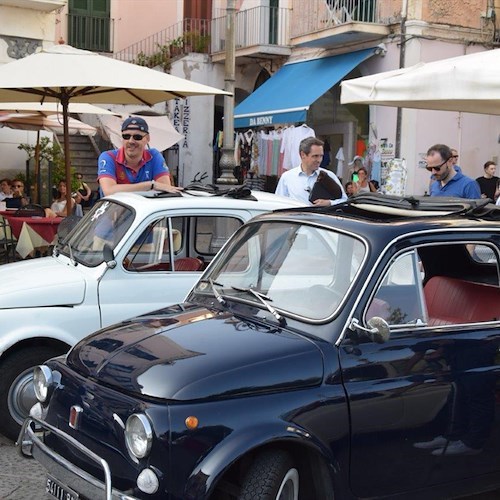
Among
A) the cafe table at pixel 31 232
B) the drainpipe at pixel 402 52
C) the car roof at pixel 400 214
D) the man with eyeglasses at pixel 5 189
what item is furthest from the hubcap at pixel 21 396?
the drainpipe at pixel 402 52

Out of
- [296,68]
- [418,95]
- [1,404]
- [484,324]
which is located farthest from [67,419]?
[296,68]

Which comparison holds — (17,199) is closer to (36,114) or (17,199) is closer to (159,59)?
(36,114)

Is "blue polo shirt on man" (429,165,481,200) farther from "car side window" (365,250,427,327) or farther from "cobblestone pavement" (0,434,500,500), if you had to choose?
"car side window" (365,250,427,327)

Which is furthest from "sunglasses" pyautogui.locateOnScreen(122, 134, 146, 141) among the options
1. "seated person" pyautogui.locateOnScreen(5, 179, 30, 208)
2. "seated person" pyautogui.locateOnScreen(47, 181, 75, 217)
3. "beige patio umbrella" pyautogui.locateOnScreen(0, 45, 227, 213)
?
"seated person" pyautogui.locateOnScreen(47, 181, 75, 217)

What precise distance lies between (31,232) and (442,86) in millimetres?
5558

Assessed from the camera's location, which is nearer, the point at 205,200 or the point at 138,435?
the point at 138,435

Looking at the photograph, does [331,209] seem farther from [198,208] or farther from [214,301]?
[198,208]

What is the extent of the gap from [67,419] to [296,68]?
1790 cm

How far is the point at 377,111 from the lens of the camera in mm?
18250

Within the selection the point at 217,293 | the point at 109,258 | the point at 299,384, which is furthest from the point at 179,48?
the point at 299,384

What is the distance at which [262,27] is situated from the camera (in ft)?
72.5

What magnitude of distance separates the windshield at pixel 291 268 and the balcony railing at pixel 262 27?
17395mm

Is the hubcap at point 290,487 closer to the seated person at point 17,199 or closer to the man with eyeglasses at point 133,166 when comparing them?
the man with eyeglasses at point 133,166

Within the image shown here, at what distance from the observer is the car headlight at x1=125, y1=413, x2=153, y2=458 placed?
3354mm
